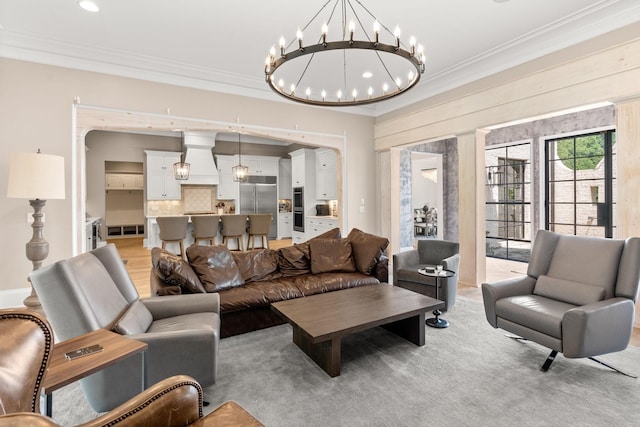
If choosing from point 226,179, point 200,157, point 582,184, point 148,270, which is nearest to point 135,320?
point 148,270

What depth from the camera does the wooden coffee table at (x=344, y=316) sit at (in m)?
2.36

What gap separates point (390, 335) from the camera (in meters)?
3.06

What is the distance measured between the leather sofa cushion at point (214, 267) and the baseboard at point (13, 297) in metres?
2.21

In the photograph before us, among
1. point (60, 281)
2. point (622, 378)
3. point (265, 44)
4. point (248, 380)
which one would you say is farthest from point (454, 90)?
point (60, 281)

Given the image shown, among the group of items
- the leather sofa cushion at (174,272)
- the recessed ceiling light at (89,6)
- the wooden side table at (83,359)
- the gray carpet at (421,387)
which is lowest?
the gray carpet at (421,387)

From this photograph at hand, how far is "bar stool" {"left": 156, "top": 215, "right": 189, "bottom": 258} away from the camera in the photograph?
20.6 ft

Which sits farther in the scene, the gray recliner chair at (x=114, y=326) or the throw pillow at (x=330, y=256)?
the throw pillow at (x=330, y=256)

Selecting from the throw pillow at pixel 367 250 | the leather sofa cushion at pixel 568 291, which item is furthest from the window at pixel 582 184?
the throw pillow at pixel 367 250

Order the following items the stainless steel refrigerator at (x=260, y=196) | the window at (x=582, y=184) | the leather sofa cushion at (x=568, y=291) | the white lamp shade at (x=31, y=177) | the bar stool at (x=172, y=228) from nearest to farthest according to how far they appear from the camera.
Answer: the leather sofa cushion at (x=568, y=291)
the white lamp shade at (x=31, y=177)
the window at (x=582, y=184)
the bar stool at (x=172, y=228)
the stainless steel refrigerator at (x=260, y=196)

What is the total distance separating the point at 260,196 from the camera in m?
9.79

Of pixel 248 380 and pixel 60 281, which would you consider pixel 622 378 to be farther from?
pixel 60 281

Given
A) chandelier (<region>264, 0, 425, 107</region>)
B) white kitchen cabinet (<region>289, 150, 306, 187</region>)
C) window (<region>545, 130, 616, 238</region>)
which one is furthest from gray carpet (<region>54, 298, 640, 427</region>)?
white kitchen cabinet (<region>289, 150, 306, 187</region>)

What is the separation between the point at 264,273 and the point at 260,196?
20.4 feet

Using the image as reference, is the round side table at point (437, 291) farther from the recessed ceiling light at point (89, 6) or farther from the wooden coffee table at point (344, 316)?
the recessed ceiling light at point (89, 6)
